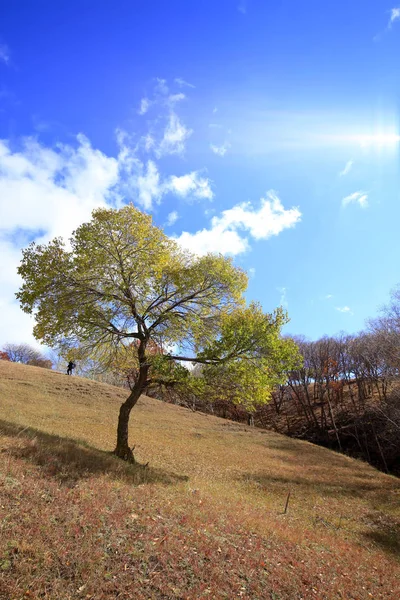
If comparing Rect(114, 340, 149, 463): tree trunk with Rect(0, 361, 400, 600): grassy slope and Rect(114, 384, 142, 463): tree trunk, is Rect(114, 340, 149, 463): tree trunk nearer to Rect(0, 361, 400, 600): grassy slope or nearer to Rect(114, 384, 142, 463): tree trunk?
Rect(114, 384, 142, 463): tree trunk

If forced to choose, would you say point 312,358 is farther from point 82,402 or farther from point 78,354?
point 78,354

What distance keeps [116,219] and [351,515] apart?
60.0ft

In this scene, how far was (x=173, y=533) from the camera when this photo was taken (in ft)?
24.3

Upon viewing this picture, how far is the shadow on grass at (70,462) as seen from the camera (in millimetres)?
9148

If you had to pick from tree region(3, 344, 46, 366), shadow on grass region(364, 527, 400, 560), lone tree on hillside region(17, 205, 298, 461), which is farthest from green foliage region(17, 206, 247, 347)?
→ tree region(3, 344, 46, 366)

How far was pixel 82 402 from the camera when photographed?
3434cm

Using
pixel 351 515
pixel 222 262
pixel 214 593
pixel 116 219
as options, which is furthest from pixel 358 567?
pixel 116 219

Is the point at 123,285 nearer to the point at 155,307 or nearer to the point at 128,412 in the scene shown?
the point at 155,307

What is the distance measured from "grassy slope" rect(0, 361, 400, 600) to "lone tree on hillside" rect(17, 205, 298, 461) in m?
4.33

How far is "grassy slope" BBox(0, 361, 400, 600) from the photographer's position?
5461mm

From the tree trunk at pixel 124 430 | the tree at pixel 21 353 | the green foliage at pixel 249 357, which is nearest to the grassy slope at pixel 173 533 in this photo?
the tree trunk at pixel 124 430

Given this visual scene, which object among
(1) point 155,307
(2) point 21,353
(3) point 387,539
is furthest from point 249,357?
(2) point 21,353

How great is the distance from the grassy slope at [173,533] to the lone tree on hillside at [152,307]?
14.2 feet

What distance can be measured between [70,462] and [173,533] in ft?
15.7
